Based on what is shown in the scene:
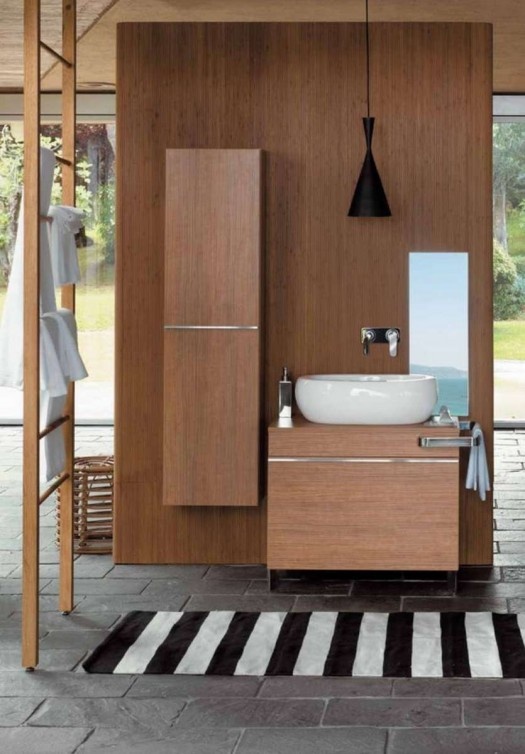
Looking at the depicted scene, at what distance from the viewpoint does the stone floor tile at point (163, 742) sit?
311 centimetres

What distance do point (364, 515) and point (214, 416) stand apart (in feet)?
2.48

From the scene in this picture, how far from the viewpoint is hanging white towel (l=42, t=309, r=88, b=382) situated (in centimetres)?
406

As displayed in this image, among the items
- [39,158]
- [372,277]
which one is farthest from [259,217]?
[39,158]

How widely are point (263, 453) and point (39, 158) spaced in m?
1.92

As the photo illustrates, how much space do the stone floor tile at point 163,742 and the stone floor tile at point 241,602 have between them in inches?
50.3

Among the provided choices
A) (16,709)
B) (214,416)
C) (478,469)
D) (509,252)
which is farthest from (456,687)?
(509,252)

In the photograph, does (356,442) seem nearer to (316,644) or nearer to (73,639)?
(316,644)

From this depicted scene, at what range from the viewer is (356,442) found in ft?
15.6

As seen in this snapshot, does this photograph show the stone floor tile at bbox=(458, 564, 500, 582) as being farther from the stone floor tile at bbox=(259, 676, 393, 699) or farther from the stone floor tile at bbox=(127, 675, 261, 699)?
the stone floor tile at bbox=(127, 675, 261, 699)

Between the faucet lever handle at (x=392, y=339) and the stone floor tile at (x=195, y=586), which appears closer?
the stone floor tile at (x=195, y=586)

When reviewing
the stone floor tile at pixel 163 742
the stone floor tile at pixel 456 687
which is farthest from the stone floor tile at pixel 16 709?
the stone floor tile at pixel 456 687

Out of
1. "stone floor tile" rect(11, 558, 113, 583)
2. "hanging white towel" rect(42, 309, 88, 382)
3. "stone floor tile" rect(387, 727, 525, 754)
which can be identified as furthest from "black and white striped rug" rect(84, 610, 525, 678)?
"hanging white towel" rect(42, 309, 88, 382)

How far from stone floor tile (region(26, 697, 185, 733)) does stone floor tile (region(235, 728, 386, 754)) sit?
0.27 m

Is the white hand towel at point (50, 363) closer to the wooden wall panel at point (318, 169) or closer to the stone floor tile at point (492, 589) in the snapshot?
the wooden wall panel at point (318, 169)
